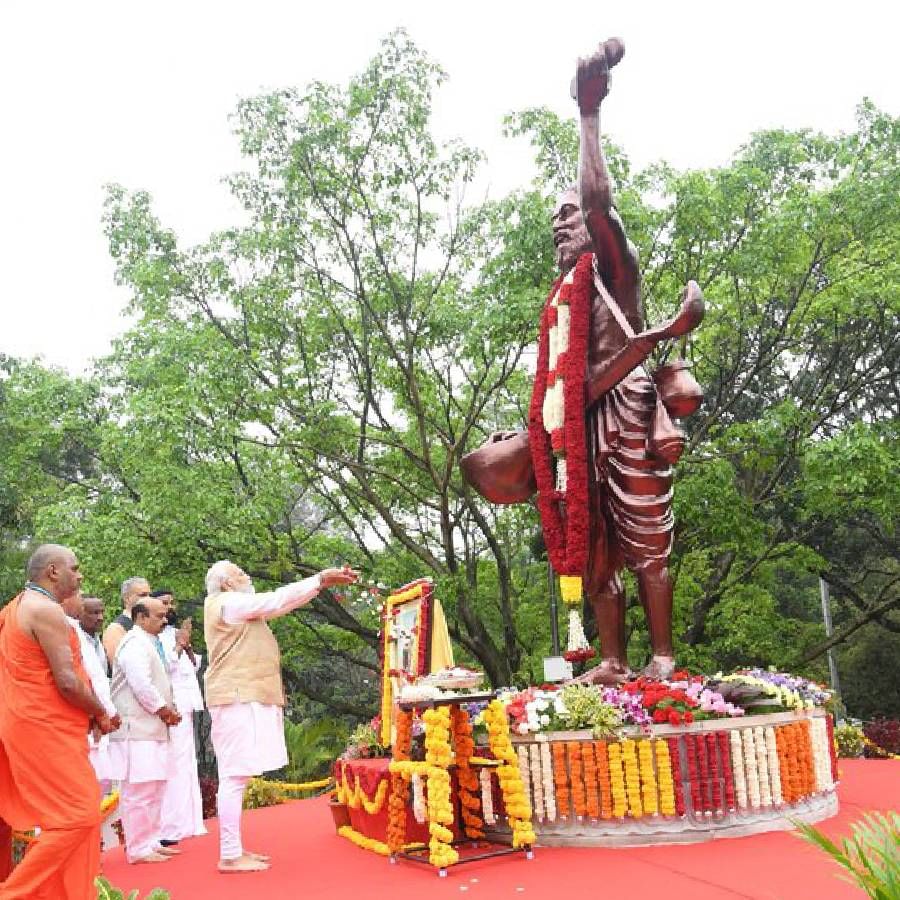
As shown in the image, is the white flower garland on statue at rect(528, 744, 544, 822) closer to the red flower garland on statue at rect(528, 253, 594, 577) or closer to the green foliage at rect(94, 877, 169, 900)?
the red flower garland on statue at rect(528, 253, 594, 577)

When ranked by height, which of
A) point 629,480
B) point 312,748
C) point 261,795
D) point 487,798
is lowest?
point 312,748

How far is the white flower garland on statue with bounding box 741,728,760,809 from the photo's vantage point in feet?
19.0

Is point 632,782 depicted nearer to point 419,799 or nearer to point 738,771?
point 738,771

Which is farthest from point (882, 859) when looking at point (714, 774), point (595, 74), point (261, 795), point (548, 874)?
point (261, 795)

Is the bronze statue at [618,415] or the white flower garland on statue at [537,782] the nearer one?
the white flower garland on statue at [537,782]

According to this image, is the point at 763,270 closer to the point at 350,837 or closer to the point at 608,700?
the point at 608,700

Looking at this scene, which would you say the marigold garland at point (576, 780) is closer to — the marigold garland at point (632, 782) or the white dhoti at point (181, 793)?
the marigold garland at point (632, 782)

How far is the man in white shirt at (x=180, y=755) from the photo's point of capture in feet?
23.7

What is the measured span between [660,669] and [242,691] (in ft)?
8.88

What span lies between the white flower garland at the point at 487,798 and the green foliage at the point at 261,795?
17.2ft

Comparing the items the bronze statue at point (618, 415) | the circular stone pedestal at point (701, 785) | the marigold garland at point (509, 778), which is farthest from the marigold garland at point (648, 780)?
the bronze statue at point (618, 415)

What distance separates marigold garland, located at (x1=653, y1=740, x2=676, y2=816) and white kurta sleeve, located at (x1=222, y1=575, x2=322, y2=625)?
7.13ft

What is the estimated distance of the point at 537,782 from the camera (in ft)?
19.2

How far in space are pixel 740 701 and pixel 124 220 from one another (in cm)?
1009
